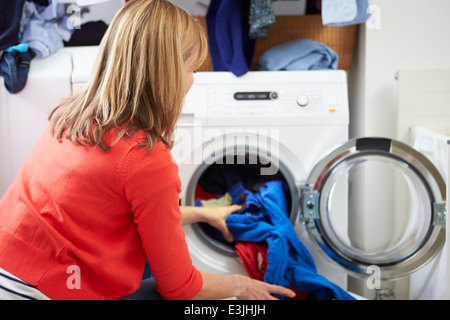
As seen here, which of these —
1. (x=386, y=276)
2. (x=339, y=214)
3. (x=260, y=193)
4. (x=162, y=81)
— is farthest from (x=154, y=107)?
(x=386, y=276)

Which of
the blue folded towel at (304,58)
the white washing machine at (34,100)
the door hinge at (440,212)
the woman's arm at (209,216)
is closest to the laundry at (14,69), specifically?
the white washing machine at (34,100)

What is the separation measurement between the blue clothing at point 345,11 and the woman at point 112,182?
66cm

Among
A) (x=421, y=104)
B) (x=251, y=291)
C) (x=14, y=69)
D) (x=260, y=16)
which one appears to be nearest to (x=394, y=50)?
(x=421, y=104)

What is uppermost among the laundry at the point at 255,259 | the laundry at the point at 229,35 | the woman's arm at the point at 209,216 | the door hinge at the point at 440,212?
the laundry at the point at 229,35

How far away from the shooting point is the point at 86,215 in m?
0.78

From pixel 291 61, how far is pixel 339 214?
1.74 ft

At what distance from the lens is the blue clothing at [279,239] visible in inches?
49.4

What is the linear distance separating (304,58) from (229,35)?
27 centimetres

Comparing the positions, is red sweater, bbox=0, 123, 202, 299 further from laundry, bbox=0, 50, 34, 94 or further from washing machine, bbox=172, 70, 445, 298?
laundry, bbox=0, 50, 34, 94

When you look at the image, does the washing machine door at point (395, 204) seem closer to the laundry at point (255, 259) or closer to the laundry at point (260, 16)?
the laundry at point (255, 259)

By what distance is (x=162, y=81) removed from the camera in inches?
31.8

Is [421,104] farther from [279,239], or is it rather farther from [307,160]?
[279,239]

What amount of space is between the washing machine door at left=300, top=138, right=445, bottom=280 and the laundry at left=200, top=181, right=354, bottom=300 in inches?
2.7
